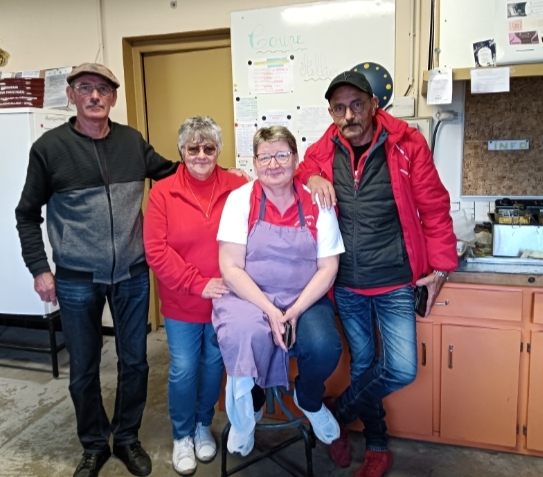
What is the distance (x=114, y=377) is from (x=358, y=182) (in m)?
1.96

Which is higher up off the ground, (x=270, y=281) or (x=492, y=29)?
(x=492, y=29)

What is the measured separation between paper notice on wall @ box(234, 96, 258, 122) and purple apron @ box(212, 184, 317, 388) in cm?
134

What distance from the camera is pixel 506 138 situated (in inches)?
99.7

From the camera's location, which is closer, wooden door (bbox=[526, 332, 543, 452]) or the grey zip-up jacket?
the grey zip-up jacket

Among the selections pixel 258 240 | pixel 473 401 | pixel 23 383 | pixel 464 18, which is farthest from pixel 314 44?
pixel 23 383

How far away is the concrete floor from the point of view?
2.04 metres

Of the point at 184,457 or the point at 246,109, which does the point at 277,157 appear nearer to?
the point at 184,457

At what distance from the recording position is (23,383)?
2.93 meters

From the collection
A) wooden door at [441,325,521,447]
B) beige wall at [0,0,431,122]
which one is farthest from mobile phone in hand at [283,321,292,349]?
beige wall at [0,0,431,122]

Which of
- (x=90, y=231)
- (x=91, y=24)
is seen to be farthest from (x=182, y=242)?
(x=91, y=24)

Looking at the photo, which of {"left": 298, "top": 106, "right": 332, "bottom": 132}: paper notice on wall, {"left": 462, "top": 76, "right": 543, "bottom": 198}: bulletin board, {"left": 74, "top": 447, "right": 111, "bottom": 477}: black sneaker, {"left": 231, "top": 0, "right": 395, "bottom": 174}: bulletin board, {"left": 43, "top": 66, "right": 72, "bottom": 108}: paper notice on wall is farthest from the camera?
{"left": 43, "top": 66, "right": 72, "bottom": 108}: paper notice on wall

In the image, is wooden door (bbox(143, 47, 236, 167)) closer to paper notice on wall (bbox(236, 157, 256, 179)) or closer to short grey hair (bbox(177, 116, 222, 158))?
paper notice on wall (bbox(236, 157, 256, 179))

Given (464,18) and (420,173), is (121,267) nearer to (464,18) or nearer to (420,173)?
(420,173)

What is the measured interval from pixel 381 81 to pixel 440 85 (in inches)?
25.4
